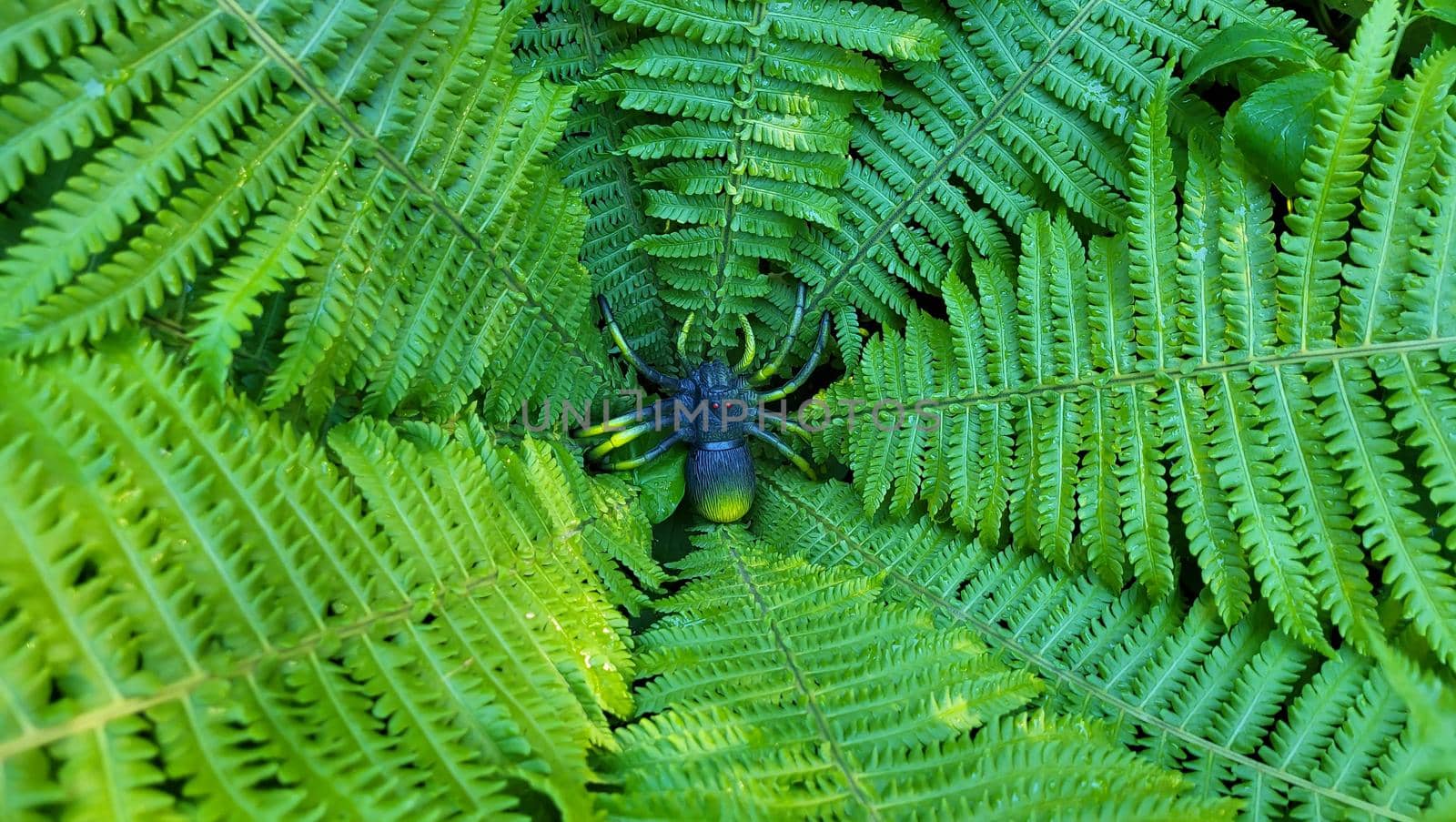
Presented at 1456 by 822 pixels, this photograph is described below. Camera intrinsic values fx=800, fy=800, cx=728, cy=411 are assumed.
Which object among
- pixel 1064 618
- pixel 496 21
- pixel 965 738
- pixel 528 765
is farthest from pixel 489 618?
pixel 1064 618

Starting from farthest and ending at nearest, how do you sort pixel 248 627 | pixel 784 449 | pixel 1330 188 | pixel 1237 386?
pixel 784 449
pixel 1237 386
pixel 1330 188
pixel 248 627

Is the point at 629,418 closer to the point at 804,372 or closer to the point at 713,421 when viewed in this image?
the point at 713,421

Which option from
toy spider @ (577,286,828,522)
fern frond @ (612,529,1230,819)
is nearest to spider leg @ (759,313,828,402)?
toy spider @ (577,286,828,522)

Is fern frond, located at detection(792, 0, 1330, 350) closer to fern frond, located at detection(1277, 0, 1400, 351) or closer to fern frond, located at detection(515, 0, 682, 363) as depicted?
fern frond, located at detection(1277, 0, 1400, 351)

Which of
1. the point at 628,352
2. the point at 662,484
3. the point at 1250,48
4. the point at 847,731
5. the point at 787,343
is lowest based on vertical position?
the point at 847,731

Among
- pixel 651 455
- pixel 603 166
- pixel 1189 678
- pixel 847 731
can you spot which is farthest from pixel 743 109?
pixel 1189 678

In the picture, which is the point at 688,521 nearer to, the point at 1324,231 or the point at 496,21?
the point at 496,21
